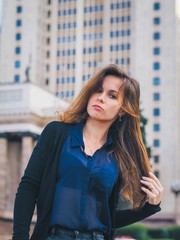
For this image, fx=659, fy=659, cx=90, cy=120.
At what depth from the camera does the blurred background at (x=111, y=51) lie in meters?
61.5

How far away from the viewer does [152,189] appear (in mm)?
3602

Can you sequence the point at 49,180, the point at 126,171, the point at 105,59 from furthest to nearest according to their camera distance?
the point at 105,59 < the point at 126,171 < the point at 49,180

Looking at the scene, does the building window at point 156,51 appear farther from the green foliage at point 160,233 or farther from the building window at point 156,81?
the green foliage at point 160,233

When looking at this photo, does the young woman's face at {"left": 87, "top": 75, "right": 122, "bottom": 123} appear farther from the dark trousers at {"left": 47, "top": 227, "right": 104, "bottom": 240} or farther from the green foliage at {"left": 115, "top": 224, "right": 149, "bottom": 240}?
the green foliage at {"left": 115, "top": 224, "right": 149, "bottom": 240}

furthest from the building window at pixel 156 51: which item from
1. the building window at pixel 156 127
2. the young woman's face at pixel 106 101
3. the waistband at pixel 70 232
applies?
the waistband at pixel 70 232

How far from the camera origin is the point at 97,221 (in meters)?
3.32

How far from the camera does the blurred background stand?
2422 inches

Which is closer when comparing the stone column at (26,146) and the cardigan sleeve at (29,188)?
the cardigan sleeve at (29,188)

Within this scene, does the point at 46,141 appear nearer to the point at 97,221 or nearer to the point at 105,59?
the point at 97,221

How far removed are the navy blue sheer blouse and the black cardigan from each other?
0.04m

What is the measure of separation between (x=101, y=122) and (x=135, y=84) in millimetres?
287

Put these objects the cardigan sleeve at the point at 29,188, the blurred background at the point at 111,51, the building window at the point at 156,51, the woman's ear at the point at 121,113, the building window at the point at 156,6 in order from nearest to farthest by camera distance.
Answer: the cardigan sleeve at the point at 29,188
the woman's ear at the point at 121,113
the blurred background at the point at 111,51
the building window at the point at 156,51
the building window at the point at 156,6

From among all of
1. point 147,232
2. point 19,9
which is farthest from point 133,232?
point 19,9

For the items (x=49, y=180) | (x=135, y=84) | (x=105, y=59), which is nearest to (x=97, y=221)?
(x=49, y=180)
